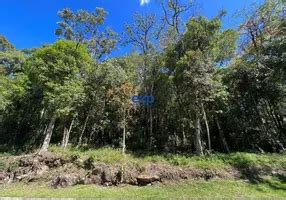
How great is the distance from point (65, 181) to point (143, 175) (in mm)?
3522

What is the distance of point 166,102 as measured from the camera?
57.6 feet

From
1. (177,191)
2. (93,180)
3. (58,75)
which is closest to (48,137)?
(58,75)

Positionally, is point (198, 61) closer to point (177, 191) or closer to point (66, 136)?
point (177, 191)

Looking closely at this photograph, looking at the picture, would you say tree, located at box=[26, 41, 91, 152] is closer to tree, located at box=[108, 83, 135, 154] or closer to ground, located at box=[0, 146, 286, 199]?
tree, located at box=[108, 83, 135, 154]

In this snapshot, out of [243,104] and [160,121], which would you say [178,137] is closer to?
[160,121]

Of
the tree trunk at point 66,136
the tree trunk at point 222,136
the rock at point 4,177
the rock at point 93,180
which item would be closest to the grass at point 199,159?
the rock at point 93,180

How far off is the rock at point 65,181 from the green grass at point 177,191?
1.47ft

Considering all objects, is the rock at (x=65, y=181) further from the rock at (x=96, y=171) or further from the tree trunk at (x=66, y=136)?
the tree trunk at (x=66, y=136)

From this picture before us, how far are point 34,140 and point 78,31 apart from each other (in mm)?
12276

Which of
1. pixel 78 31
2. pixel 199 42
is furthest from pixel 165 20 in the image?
pixel 78 31

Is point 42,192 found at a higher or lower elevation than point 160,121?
lower

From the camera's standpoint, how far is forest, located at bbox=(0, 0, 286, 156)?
1570 cm

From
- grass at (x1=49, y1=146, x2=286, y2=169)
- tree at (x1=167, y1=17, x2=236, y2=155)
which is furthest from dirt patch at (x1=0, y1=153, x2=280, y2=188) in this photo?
tree at (x1=167, y1=17, x2=236, y2=155)

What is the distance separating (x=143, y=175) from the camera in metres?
12.1
